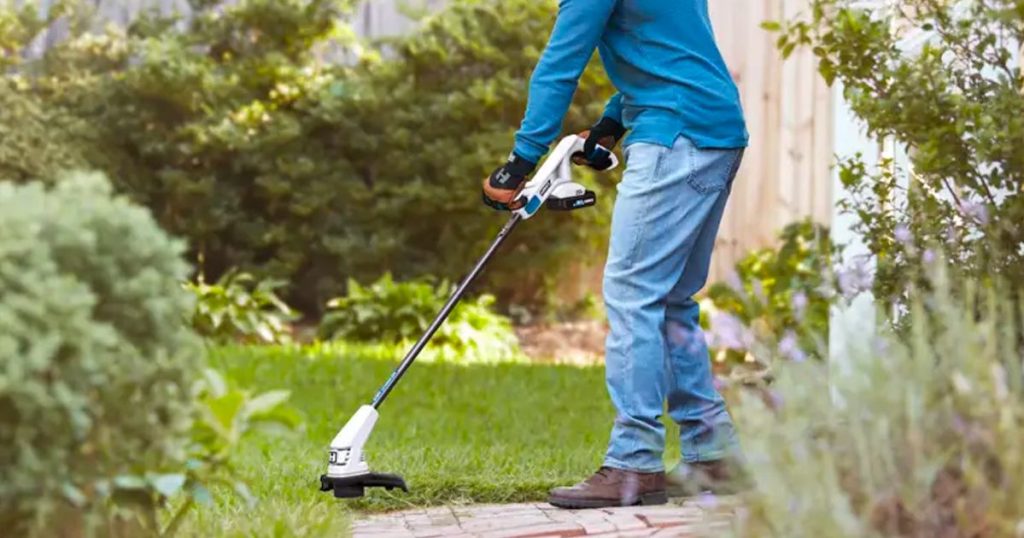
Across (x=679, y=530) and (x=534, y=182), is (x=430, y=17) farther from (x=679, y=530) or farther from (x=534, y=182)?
(x=679, y=530)

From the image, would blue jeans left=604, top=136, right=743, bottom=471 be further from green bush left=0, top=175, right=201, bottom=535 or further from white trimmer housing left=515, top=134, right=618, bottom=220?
green bush left=0, top=175, right=201, bottom=535

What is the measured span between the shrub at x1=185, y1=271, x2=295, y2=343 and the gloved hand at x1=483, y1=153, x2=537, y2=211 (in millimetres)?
4333

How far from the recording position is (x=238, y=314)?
8109mm

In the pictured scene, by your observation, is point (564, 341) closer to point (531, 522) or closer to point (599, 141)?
point (599, 141)

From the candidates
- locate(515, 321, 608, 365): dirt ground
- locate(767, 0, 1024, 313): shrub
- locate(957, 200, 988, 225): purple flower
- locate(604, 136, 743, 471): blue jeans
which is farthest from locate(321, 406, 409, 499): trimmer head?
locate(515, 321, 608, 365): dirt ground

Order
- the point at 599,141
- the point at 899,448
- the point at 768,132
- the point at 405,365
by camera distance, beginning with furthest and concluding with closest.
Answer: the point at 768,132, the point at 599,141, the point at 405,365, the point at 899,448

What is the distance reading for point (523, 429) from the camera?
5.75 metres

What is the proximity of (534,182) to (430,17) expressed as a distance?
4.98 metres

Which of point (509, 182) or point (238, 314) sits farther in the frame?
point (238, 314)

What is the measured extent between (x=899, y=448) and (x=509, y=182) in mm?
1623

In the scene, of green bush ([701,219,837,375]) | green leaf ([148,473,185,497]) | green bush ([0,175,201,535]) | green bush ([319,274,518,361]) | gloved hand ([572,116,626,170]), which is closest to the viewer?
green bush ([0,175,201,535])

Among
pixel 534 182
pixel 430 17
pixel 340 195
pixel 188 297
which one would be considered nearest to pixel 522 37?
pixel 430 17

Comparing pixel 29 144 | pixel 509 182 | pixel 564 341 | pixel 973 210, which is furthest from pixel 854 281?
pixel 29 144

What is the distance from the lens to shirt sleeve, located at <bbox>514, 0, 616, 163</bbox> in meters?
3.72
